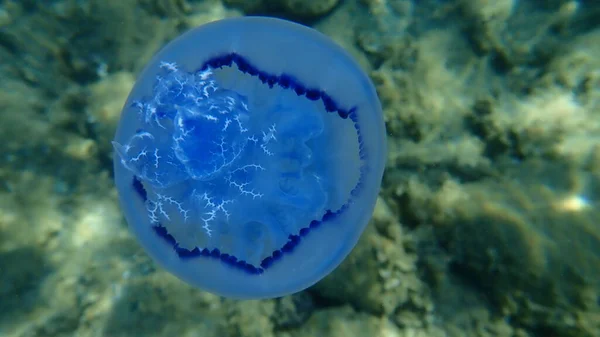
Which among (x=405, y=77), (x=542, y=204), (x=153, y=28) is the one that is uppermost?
(x=405, y=77)

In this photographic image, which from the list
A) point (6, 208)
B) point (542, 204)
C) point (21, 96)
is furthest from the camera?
point (21, 96)

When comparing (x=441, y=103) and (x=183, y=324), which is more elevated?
(x=441, y=103)

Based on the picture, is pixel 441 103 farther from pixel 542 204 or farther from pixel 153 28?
pixel 153 28

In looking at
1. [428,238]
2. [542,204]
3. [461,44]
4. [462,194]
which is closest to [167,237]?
[428,238]

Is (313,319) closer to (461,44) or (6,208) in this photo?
(6,208)

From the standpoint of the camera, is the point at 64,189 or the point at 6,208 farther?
the point at 64,189

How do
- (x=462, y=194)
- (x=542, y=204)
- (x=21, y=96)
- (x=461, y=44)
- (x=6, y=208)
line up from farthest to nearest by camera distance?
(x=461, y=44) → (x=21, y=96) → (x=6, y=208) → (x=462, y=194) → (x=542, y=204)
